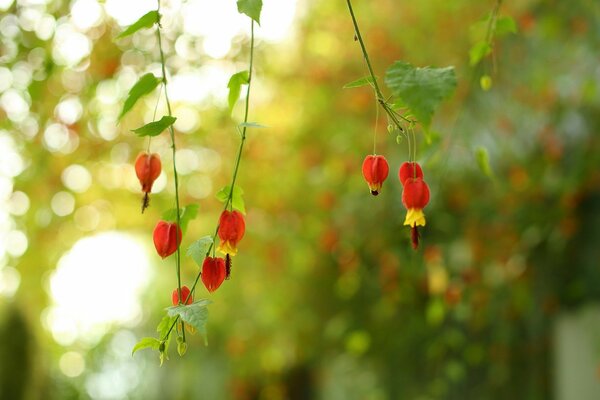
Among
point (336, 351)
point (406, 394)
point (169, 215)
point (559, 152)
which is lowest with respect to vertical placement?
point (169, 215)

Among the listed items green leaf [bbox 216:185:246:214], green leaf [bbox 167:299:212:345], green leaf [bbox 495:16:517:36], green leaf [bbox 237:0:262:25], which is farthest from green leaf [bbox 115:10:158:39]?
green leaf [bbox 495:16:517:36]

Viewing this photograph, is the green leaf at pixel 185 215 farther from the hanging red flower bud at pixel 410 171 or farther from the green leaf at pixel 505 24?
the green leaf at pixel 505 24

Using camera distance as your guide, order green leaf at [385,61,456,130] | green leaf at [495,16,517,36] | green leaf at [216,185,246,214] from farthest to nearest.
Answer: green leaf at [495,16,517,36] < green leaf at [216,185,246,214] < green leaf at [385,61,456,130]

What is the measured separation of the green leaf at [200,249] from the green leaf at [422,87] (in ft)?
0.96

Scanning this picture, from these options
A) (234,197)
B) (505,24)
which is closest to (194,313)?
(234,197)

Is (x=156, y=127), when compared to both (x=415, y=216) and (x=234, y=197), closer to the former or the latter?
(x=234, y=197)

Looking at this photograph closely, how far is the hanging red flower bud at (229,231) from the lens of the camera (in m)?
0.96

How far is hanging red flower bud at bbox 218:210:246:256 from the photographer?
0.96 meters

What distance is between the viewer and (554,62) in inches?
129

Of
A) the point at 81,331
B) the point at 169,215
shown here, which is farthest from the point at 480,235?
the point at 81,331

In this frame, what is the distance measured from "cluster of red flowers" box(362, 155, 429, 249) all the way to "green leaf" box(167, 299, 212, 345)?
237 mm

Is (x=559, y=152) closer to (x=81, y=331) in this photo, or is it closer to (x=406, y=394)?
(x=406, y=394)

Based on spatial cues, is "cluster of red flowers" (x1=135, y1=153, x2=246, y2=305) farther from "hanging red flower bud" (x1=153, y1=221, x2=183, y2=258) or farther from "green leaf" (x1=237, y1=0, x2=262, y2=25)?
"green leaf" (x1=237, y1=0, x2=262, y2=25)

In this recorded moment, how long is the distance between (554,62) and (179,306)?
9.00 ft
